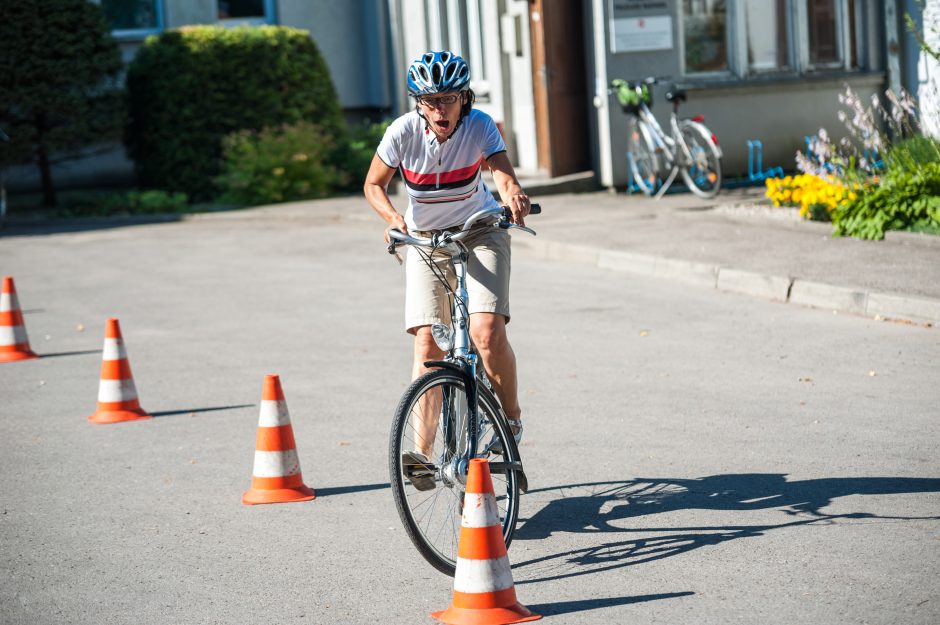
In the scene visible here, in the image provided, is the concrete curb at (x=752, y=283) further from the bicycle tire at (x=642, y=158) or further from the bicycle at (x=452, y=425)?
the bicycle at (x=452, y=425)

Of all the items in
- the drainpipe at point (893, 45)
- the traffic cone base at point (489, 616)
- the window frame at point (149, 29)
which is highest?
the window frame at point (149, 29)

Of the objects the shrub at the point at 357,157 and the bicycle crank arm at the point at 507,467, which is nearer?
the bicycle crank arm at the point at 507,467

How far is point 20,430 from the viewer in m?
7.66

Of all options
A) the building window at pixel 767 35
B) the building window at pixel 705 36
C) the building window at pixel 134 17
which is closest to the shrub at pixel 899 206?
the building window at pixel 705 36

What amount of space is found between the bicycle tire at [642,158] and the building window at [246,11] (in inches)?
438

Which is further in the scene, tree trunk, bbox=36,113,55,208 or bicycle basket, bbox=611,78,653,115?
tree trunk, bbox=36,113,55,208

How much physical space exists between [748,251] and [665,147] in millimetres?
4750

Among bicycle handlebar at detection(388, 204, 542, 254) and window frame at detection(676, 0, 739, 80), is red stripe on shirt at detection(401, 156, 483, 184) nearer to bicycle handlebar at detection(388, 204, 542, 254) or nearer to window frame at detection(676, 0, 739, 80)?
bicycle handlebar at detection(388, 204, 542, 254)

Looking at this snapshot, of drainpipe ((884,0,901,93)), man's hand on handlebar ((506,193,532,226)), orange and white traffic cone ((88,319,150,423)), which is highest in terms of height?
drainpipe ((884,0,901,93))

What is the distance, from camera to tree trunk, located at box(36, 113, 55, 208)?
21828mm

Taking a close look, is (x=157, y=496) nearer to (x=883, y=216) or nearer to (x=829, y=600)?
(x=829, y=600)

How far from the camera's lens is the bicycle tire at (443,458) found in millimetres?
4848

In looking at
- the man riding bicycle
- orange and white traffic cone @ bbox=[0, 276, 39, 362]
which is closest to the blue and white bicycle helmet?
the man riding bicycle

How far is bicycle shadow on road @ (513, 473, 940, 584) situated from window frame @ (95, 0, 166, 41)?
21424mm
